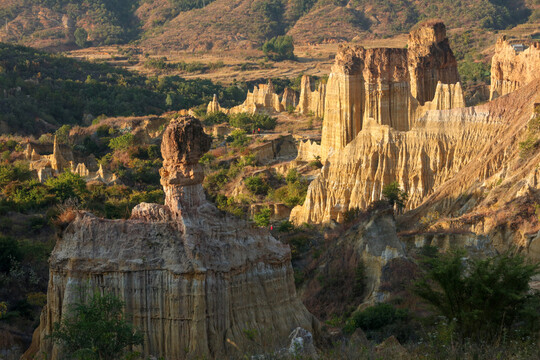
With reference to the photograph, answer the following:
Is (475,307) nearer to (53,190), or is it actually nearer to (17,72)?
(53,190)

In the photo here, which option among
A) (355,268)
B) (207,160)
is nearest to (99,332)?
(355,268)

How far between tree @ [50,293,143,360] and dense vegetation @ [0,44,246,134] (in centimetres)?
7289

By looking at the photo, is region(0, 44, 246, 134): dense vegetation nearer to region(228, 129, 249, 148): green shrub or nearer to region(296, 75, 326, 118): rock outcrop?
region(228, 129, 249, 148): green shrub

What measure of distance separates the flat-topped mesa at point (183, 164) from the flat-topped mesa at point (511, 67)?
151 ft

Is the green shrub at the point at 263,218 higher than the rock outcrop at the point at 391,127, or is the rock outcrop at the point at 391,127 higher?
the rock outcrop at the point at 391,127

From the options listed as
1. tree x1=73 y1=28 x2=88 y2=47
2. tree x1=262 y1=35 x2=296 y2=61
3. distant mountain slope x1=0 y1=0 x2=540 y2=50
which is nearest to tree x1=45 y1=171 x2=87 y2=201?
tree x1=262 y1=35 x2=296 y2=61

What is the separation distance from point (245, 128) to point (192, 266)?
66496 mm

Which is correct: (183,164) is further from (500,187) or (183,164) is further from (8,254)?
(500,187)

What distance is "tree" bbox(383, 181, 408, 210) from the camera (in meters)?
44.5

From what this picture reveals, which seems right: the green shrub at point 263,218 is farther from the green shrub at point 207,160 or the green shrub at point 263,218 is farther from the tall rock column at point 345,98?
the green shrub at point 207,160

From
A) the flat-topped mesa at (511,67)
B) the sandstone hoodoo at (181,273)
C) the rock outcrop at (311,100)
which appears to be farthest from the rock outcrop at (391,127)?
the sandstone hoodoo at (181,273)

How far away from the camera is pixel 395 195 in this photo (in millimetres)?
44656

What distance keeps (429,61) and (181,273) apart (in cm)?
4670

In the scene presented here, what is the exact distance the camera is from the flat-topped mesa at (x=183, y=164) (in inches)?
656
